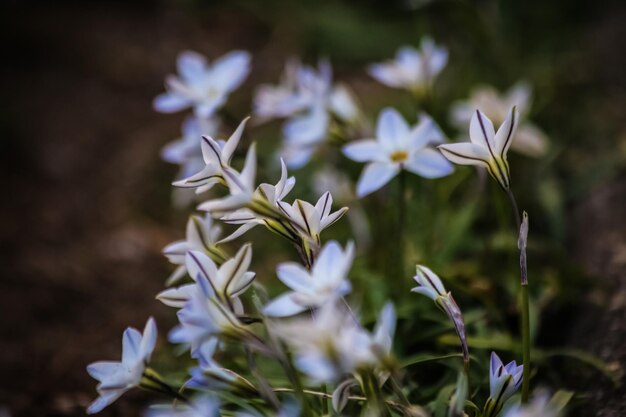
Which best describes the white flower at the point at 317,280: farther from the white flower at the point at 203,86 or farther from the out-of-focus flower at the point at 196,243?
the white flower at the point at 203,86

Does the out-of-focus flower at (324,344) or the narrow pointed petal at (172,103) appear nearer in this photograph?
the out-of-focus flower at (324,344)

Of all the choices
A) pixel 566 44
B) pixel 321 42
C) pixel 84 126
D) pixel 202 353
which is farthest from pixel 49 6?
pixel 202 353

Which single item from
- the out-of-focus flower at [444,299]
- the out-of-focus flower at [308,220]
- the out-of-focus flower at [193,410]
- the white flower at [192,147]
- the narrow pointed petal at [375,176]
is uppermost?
the white flower at [192,147]

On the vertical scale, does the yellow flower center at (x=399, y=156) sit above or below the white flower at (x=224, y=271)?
above

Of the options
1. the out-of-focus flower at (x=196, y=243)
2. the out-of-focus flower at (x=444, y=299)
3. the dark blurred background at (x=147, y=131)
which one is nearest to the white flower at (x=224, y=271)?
the out-of-focus flower at (x=196, y=243)

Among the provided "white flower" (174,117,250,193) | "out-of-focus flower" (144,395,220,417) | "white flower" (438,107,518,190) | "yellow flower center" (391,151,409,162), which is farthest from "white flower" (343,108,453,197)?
"out-of-focus flower" (144,395,220,417)

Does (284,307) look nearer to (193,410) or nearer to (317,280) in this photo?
(317,280)

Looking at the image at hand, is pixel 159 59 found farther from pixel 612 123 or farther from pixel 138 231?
pixel 612 123

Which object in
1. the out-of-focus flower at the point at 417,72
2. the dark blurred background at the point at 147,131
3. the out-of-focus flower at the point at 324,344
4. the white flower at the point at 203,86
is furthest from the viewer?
the dark blurred background at the point at 147,131
